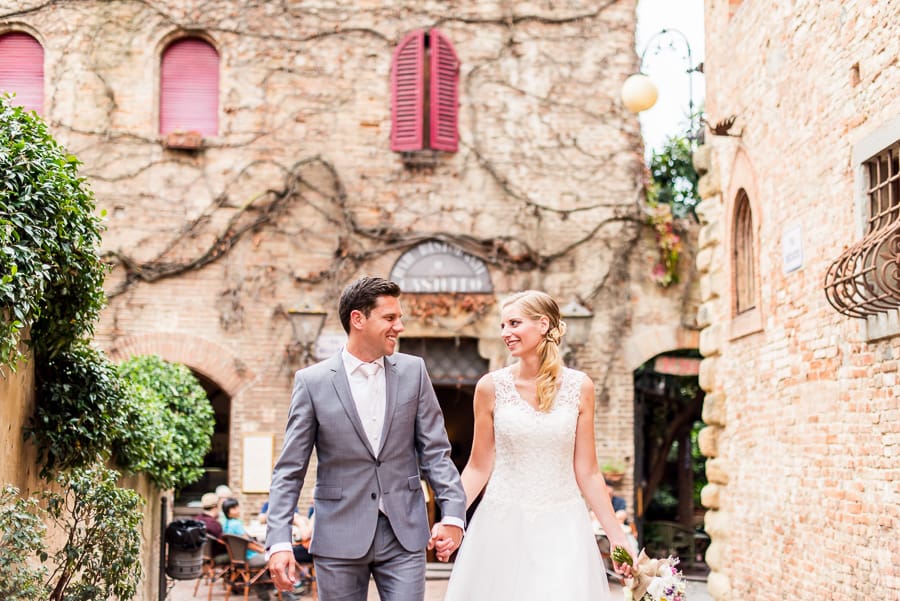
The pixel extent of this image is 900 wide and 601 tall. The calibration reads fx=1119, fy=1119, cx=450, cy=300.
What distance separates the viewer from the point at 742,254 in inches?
465

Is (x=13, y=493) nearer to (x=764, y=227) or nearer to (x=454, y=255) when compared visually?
(x=764, y=227)

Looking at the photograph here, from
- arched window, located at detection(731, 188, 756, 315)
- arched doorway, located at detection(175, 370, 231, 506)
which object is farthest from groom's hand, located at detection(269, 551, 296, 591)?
arched doorway, located at detection(175, 370, 231, 506)

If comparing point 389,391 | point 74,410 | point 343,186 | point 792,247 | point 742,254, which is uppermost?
point 343,186

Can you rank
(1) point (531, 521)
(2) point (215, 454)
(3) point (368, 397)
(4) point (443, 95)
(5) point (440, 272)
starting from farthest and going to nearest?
(2) point (215, 454), (4) point (443, 95), (5) point (440, 272), (1) point (531, 521), (3) point (368, 397)

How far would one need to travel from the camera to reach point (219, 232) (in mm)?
16844

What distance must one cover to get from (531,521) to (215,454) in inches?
607

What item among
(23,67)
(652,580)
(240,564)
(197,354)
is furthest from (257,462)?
(652,580)

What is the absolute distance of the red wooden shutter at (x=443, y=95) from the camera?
17.1m

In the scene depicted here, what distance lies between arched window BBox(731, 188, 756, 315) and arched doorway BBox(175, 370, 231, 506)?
9.03 m

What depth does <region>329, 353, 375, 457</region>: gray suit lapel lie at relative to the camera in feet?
16.0

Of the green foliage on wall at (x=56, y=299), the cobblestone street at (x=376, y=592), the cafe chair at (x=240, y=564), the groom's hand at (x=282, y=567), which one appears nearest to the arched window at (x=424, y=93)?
the cobblestone street at (x=376, y=592)

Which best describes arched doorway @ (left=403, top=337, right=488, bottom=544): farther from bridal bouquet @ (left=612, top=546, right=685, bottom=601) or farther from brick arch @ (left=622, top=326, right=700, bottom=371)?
bridal bouquet @ (left=612, top=546, right=685, bottom=601)

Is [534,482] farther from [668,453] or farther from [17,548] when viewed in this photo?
[668,453]

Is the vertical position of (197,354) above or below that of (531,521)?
above
